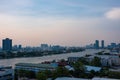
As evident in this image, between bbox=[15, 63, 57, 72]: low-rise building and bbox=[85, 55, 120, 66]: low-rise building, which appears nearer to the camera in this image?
bbox=[15, 63, 57, 72]: low-rise building

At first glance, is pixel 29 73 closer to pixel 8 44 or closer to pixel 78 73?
pixel 78 73

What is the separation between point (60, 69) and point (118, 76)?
151 cm

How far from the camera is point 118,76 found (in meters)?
6.03

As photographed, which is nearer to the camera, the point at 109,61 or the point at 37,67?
the point at 37,67

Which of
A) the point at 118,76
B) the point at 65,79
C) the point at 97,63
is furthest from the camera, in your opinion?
the point at 97,63

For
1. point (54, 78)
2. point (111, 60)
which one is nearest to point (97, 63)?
point (111, 60)

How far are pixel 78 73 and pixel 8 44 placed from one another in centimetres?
2106

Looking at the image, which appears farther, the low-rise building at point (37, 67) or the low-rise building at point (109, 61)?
the low-rise building at point (109, 61)

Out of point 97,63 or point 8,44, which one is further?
point 8,44

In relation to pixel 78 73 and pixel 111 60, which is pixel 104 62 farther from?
pixel 78 73

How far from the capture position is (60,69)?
19.5ft

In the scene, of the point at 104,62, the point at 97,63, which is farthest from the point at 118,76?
the point at 104,62

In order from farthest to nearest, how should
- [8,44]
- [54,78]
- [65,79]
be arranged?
[8,44] → [54,78] → [65,79]

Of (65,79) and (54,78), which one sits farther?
(54,78)
